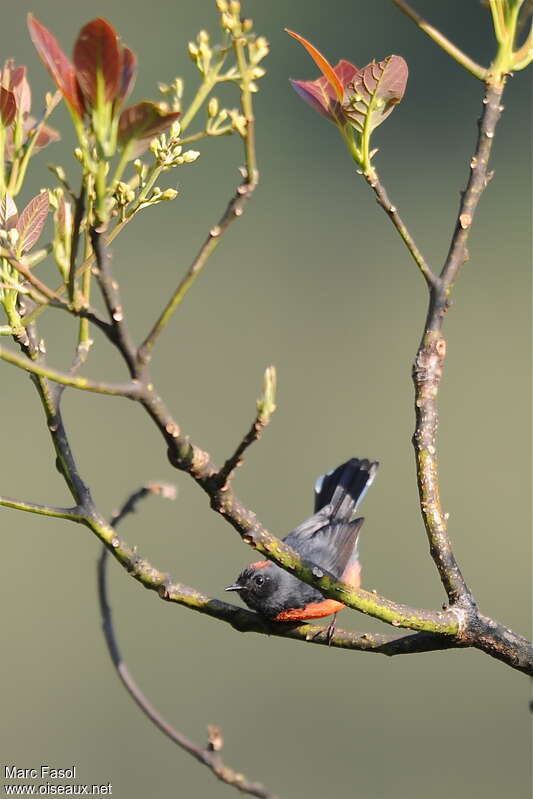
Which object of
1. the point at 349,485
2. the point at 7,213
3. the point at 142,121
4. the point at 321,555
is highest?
the point at 349,485

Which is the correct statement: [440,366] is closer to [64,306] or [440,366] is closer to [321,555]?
[64,306]

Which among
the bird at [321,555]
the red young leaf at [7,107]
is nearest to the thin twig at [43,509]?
the red young leaf at [7,107]

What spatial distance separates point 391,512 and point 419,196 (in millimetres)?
3110

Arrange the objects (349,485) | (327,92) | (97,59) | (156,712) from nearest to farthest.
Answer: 1. (97,59)
2. (327,92)
3. (156,712)
4. (349,485)

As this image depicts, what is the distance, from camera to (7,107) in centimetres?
141

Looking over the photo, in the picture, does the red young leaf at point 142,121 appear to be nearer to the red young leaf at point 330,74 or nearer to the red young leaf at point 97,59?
the red young leaf at point 97,59

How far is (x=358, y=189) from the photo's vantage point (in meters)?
9.66

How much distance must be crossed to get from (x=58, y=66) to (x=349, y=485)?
2652 mm

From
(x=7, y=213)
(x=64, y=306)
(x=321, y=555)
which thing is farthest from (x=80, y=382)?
(x=321, y=555)

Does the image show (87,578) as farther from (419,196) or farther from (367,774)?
(419,196)

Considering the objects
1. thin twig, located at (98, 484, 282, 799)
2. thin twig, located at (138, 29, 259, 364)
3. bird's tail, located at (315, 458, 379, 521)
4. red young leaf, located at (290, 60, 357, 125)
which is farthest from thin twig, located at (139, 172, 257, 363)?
bird's tail, located at (315, 458, 379, 521)

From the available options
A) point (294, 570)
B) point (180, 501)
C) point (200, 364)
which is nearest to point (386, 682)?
point (180, 501)

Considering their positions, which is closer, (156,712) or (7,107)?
(7,107)

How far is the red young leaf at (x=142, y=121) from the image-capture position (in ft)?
3.58
